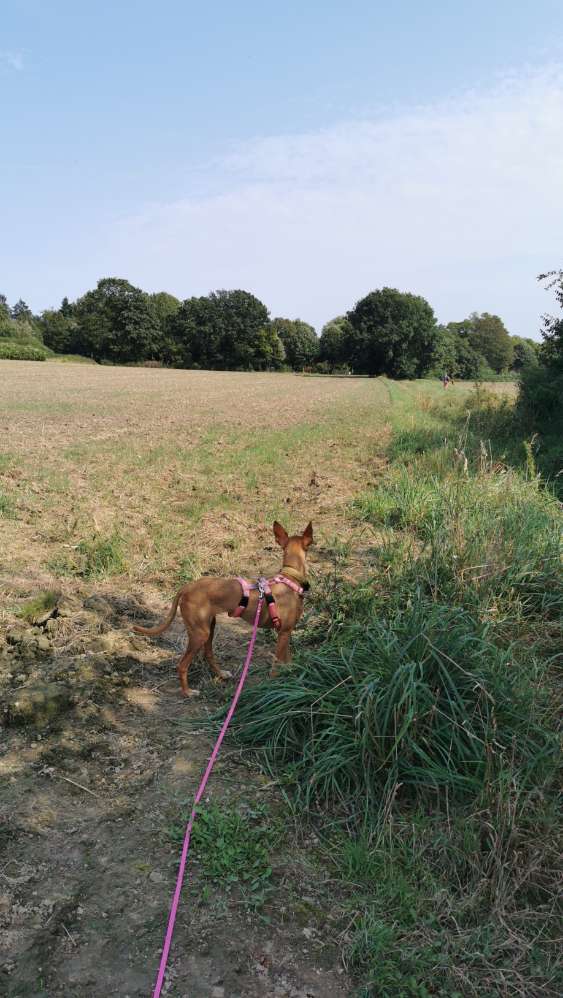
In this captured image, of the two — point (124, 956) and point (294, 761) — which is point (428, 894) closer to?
point (294, 761)

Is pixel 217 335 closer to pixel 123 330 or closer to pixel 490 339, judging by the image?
pixel 123 330

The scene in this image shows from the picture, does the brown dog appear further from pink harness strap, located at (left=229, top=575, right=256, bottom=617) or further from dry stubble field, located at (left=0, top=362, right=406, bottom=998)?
dry stubble field, located at (left=0, top=362, right=406, bottom=998)

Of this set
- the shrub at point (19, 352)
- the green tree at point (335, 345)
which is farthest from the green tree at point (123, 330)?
the green tree at point (335, 345)

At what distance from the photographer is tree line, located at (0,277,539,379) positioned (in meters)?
75.1

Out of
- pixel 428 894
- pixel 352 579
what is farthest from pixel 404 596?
pixel 428 894

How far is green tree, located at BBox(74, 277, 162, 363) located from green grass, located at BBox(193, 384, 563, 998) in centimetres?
8308

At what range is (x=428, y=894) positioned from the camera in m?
2.43

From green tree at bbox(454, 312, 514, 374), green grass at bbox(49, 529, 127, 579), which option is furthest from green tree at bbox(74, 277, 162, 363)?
green grass at bbox(49, 529, 127, 579)

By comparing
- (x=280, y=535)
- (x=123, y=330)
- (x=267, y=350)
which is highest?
(x=123, y=330)

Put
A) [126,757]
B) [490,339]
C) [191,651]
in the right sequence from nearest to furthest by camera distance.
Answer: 1. [126,757]
2. [191,651]
3. [490,339]

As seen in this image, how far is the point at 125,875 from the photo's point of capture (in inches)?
98.3

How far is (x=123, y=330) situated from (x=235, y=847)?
8627cm

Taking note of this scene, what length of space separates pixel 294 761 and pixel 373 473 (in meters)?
8.27

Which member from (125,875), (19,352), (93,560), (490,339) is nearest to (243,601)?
(125,875)
